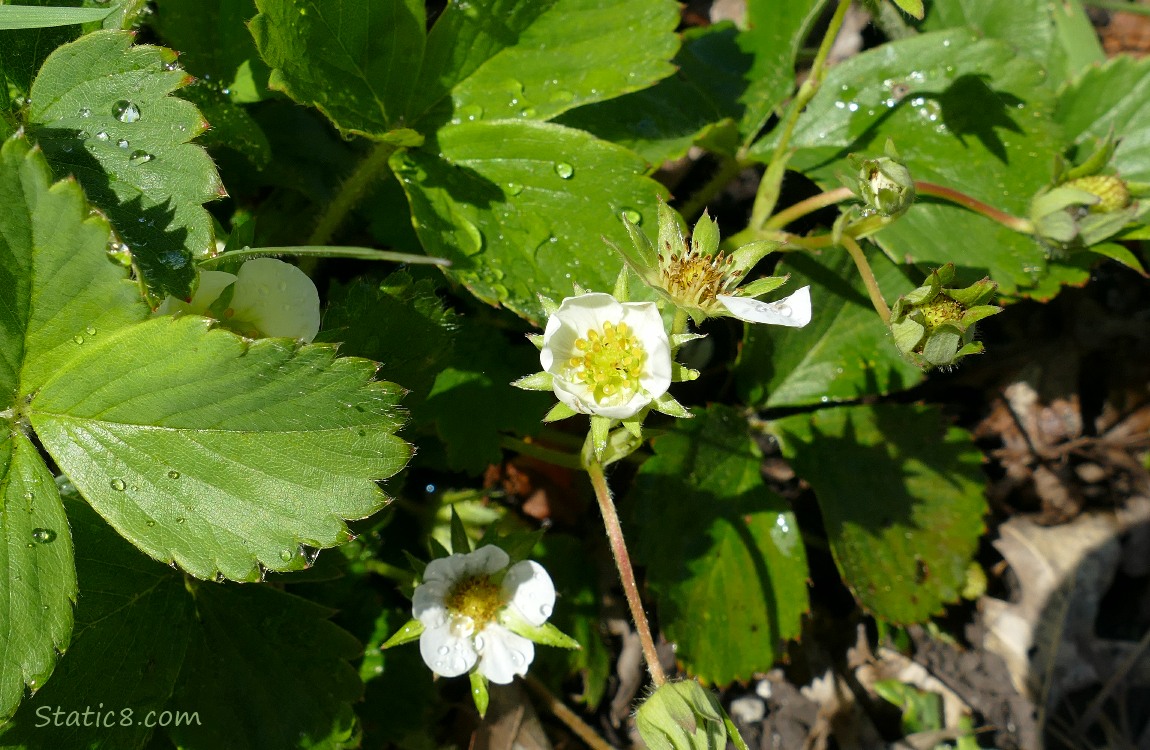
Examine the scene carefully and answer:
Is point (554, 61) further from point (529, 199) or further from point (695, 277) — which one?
point (695, 277)

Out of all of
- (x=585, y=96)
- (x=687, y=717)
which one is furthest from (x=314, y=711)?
(x=585, y=96)

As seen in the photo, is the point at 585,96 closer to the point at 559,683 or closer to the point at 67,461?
the point at 67,461

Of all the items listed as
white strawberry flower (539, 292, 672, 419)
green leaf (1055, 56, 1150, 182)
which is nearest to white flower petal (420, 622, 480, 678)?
white strawberry flower (539, 292, 672, 419)

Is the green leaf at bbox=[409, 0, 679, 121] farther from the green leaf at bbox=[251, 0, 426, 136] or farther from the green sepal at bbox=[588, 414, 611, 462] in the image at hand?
the green sepal at bbox=[588, 414, 611, 462]

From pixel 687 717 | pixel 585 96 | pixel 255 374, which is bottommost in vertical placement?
pixel 687 717

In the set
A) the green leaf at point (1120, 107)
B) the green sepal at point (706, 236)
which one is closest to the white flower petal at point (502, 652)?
the green sepal at point (706, 236)

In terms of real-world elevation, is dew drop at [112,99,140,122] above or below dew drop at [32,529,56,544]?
above
